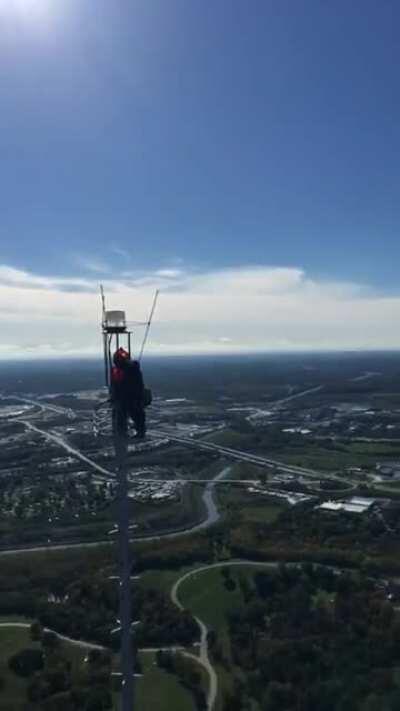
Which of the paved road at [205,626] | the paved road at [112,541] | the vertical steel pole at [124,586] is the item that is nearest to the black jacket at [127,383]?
the vertical steel pole at [124,586]

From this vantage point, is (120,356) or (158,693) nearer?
(120,356)

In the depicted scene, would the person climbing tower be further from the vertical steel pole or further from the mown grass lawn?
the mown grass lawn

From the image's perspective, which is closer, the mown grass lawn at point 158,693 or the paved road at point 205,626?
the mown grass lawn at point 158,693

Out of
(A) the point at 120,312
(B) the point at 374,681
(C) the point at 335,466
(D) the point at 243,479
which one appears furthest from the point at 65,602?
(C) the point at 335,466

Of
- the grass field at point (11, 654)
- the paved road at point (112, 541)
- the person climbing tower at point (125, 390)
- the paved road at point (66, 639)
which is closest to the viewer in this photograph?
the person climbing tower at point (125, 390)

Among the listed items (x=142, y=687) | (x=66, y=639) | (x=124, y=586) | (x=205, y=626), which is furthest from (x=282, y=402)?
(x=124, y=586)

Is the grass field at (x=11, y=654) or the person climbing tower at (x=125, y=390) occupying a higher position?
the person climbing tower at (x=125, y=390)

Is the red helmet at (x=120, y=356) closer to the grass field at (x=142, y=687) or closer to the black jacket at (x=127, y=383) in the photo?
the black jacket at (x=127, y=383)

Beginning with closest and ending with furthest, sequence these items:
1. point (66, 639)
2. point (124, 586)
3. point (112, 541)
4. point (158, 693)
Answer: point (124, 586) → point (158, 693) → point (66, 639) → point (112, 541)

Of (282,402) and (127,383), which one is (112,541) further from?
(282,402)
